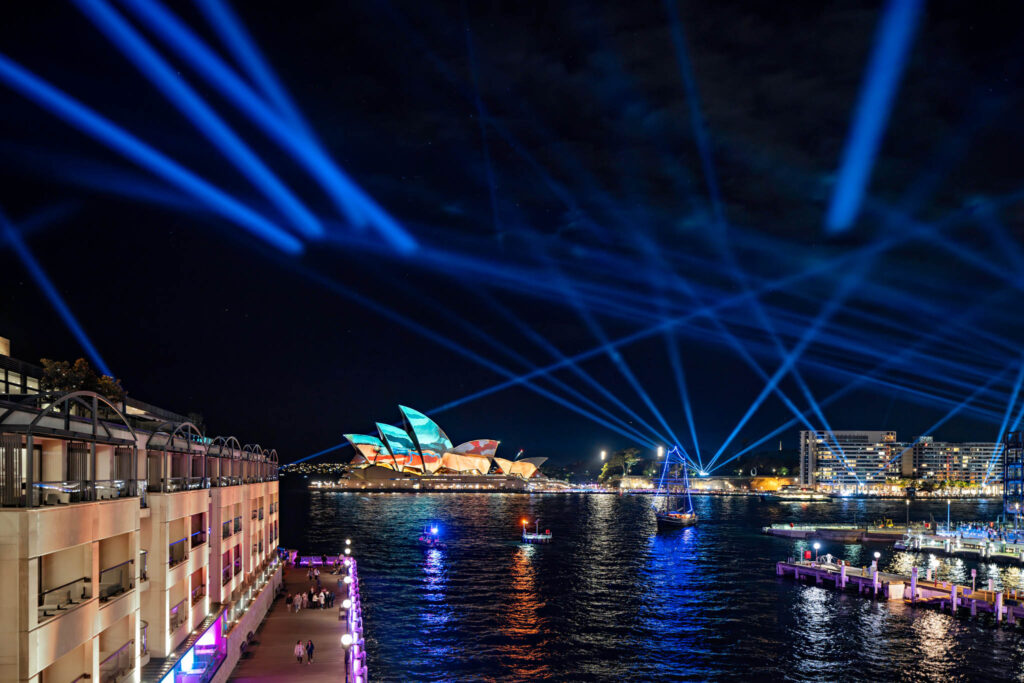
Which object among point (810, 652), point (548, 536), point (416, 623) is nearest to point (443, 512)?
point (548, 536)

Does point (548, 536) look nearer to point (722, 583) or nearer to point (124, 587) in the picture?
point (722, 583)

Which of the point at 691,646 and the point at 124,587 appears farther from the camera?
the point at 691,646

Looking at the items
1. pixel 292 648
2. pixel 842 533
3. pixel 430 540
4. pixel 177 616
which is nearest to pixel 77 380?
pixel 292 648

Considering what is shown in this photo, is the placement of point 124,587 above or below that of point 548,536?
above

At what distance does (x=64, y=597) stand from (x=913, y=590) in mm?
50794

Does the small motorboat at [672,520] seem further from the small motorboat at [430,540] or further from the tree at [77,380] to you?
the tree at [77,380]

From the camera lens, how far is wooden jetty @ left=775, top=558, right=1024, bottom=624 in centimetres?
4756

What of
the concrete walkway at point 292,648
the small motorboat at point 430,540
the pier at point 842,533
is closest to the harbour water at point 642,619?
the small motorboat at point 430,540

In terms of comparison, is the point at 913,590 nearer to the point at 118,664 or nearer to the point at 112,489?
the point at 118,664

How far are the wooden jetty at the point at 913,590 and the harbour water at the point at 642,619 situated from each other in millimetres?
1366

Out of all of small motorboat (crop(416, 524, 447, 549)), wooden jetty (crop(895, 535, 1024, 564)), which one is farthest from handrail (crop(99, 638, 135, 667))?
wooden jetty (crop(895, 535, 1024, 564))

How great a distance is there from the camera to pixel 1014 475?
3816 inches

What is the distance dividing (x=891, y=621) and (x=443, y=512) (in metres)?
90.8

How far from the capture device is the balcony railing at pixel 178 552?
83.4ft
